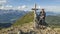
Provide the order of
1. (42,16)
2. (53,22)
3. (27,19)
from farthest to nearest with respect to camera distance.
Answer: (53,22), (27,19), (42,16)

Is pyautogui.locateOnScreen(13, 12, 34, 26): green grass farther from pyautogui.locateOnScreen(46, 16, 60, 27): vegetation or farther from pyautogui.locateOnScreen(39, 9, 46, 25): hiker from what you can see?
pyautogui.locateOnScreen(46, 16, 60, 27): vegetation

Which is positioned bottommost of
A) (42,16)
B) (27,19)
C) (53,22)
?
(53,22)

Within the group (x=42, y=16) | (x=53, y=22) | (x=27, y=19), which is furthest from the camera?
(x=53, y=22)

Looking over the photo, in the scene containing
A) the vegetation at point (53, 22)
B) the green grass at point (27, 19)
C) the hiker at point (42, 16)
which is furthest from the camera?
the vegetation at point (53, 22)

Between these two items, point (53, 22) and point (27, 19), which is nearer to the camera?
point (27, 19)

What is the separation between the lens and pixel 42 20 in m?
19.4

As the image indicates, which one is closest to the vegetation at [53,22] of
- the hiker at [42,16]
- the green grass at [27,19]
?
the green grass at [27,19]

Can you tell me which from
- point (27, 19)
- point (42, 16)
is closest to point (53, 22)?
point (27, 19)

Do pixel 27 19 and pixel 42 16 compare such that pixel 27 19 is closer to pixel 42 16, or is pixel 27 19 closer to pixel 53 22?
pixel 42 16

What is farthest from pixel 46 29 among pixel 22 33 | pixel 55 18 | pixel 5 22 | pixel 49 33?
pixel 55 18

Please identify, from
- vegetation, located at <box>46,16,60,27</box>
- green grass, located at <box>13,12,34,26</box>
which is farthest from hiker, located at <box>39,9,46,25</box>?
vegetation, located at <box>46,16,60,27</box>

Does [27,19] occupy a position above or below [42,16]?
below

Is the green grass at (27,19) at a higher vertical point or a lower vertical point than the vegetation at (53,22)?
higher

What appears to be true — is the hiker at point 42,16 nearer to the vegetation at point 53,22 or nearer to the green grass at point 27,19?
the green grass at point 27,19
